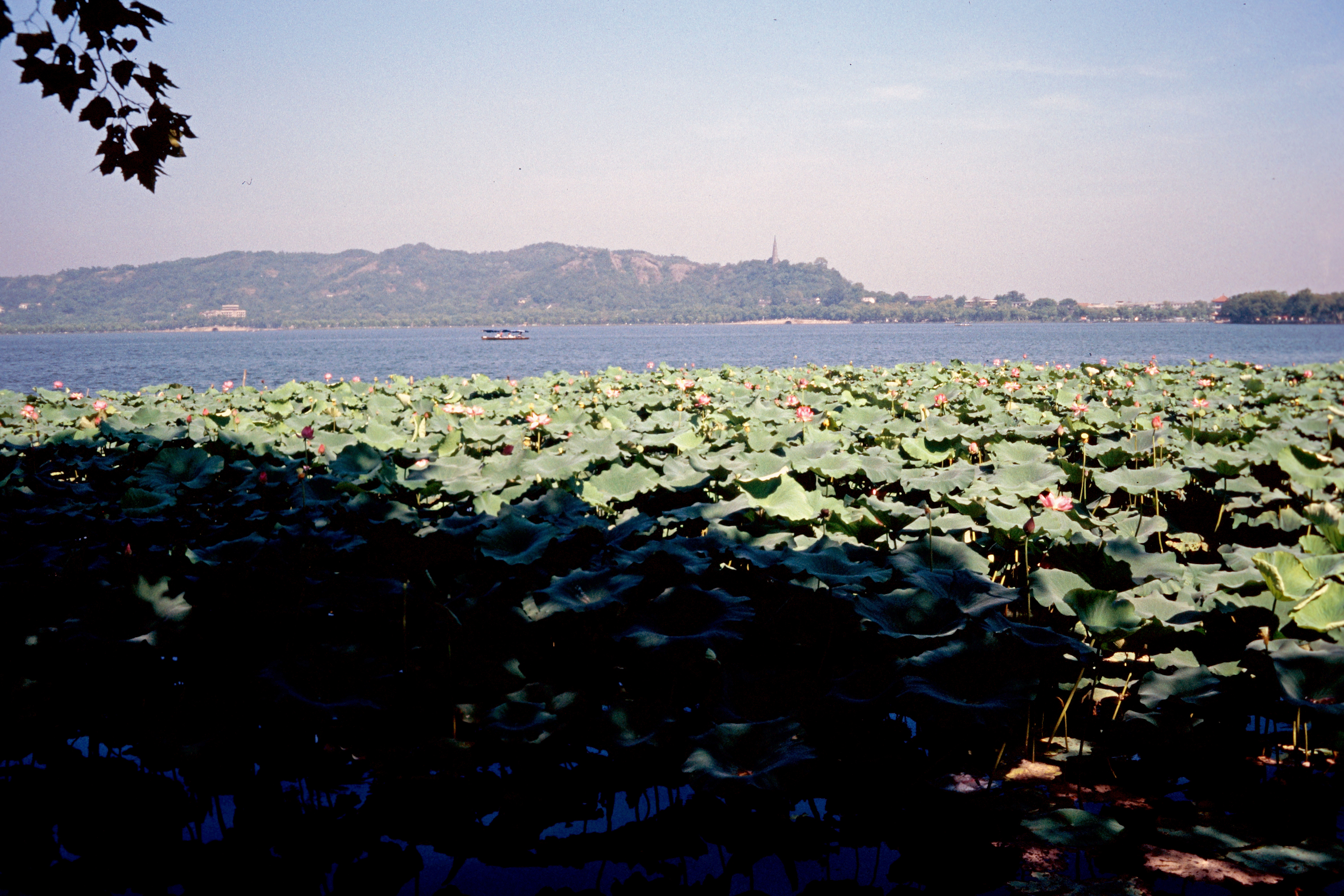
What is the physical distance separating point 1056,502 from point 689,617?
183cm

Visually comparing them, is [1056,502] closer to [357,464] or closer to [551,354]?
[357,464]

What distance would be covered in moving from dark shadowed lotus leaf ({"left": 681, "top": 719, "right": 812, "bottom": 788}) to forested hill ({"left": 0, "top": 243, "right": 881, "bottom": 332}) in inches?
5557

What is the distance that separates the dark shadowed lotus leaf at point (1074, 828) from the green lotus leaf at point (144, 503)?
3.69m

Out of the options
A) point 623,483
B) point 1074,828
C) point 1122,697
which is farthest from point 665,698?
point 623,483

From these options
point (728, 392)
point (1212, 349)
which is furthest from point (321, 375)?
point (1212, 349)

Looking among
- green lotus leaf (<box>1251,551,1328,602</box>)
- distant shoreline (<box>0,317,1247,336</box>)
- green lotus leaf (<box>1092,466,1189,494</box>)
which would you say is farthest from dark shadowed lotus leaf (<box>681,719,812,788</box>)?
distant shoreline (<box>0,317,1247,336</box>)

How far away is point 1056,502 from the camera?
11.2 ft

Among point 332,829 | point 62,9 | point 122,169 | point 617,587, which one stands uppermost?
point 62,9

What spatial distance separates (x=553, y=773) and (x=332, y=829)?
571 millimetres

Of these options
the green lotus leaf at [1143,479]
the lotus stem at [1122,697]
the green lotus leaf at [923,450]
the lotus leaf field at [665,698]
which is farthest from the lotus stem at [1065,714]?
the green lotus leaf at [923,450]

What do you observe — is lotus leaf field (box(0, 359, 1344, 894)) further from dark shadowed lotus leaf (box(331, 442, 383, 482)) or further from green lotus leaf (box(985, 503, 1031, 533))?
dark shadowed lotus leaf (box(331, 442, 383, 482))

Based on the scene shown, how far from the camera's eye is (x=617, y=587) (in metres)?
2.63

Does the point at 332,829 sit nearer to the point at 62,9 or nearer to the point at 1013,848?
the point at 1013,848

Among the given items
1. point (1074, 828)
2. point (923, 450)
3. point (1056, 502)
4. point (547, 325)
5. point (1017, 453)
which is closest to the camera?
point (1074, 828)
